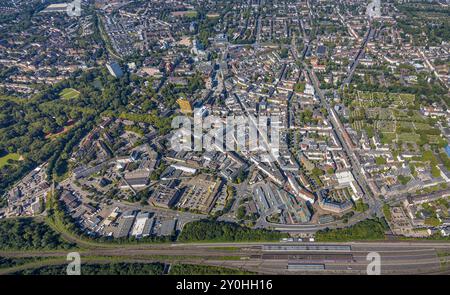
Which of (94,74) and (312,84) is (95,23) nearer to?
(94,74)

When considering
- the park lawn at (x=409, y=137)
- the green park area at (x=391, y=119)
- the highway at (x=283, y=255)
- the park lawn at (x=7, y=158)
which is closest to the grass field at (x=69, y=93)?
the park lawn at (x=7, y=158)

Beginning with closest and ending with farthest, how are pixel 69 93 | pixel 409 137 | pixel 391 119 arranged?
1. pixel 409 137
2. pixel 391 119
3. pixel 69 93

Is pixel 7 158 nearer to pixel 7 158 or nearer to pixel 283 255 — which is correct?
pixel 7 158

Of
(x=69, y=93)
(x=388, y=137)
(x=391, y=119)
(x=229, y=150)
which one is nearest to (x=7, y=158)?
(x=69, y=93)

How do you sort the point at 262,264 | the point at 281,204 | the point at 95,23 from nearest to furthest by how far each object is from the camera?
the point at 262,264
the point at 281,204
the point at 95,23
